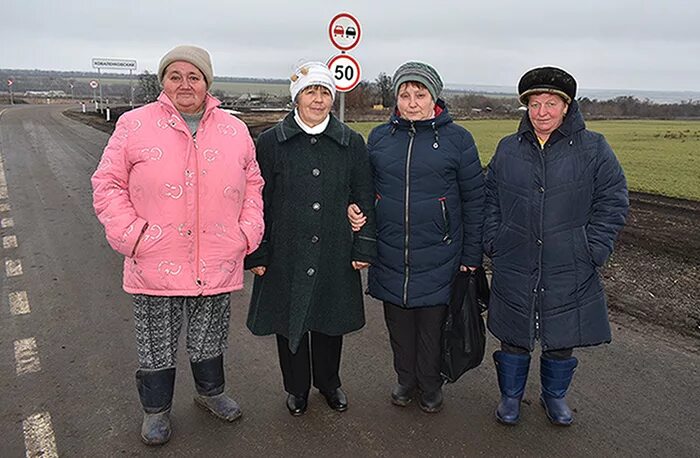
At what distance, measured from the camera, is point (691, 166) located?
1516cm

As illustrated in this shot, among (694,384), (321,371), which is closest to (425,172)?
(321,371)

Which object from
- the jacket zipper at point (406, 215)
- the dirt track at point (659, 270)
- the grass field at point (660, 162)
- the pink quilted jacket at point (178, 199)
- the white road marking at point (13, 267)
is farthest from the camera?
the grass field at point (660, 162)

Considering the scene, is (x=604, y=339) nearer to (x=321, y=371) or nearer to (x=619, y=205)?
(x=619, y=205)

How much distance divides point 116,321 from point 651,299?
4789 millimetres

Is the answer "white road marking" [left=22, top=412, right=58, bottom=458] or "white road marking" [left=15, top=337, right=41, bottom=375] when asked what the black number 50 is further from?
"white road marking" [left=22, top=412, right=58, bottom=458]

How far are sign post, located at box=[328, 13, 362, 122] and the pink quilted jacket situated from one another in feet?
21.0

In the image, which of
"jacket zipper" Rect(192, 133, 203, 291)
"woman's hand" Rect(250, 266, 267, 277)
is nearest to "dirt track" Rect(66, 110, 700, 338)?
"woman's hand" Rect(250, 266, 267, 277)

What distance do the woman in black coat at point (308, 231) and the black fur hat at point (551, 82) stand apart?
0.98 meters

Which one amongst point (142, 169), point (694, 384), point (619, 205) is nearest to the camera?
point (142, 169)

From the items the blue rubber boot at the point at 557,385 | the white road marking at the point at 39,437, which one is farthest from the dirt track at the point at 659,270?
the white road marking at the point at 39,437

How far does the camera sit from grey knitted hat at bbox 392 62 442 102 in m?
3.24

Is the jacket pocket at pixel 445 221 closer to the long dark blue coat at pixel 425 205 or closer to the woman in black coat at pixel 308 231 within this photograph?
the long dark blue coat at pixel 425 205

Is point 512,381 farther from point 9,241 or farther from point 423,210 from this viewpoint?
point 9,241

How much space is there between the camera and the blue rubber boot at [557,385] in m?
3.42
